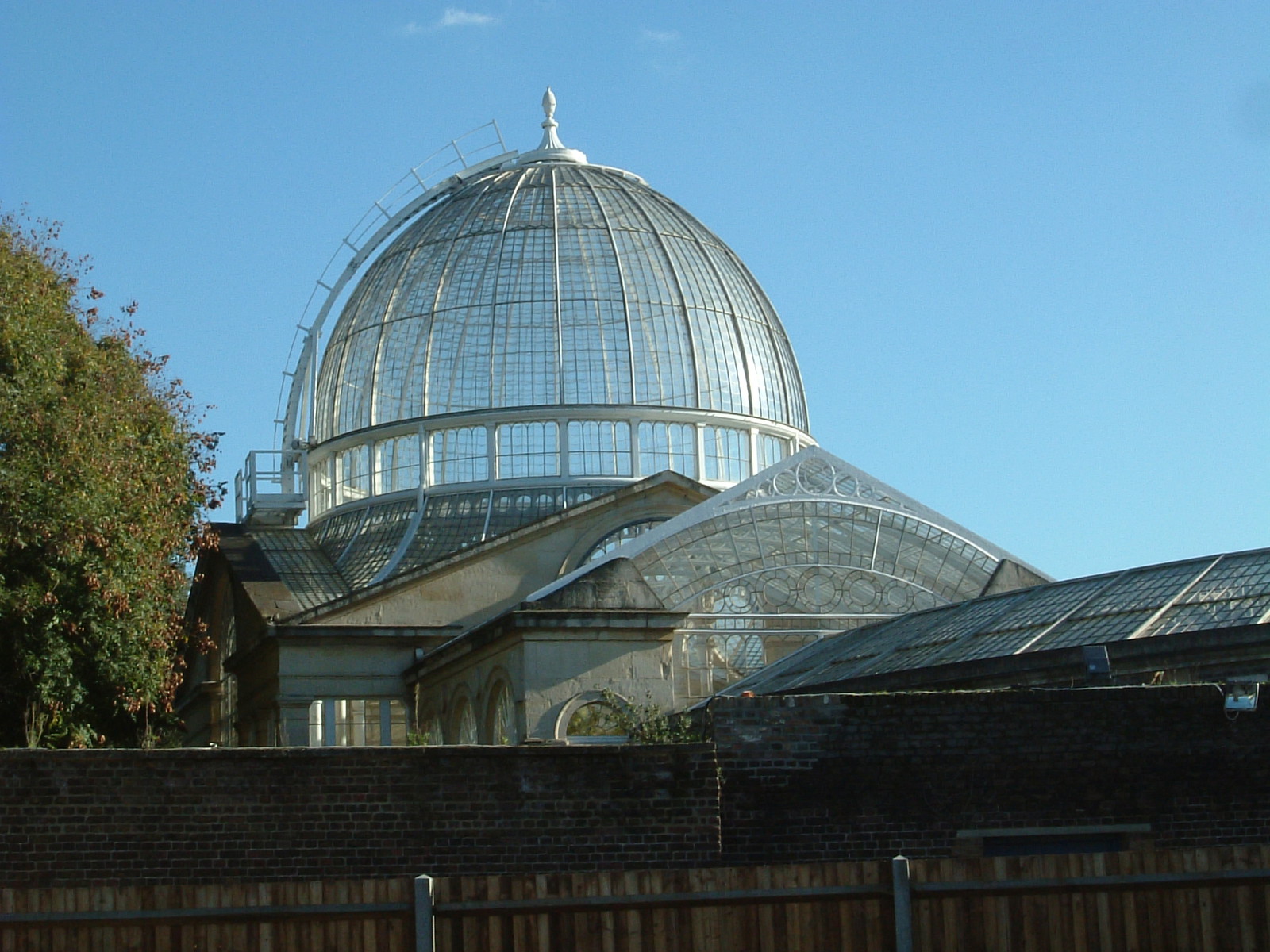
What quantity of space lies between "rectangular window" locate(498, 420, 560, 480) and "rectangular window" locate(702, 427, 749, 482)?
136 inches

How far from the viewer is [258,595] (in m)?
38.8

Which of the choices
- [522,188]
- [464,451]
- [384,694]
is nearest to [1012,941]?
[384,694]

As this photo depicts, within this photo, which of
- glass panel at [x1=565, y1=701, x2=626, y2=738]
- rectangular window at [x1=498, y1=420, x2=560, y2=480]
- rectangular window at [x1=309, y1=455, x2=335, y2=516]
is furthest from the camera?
rectangular window at [x1=309, y1=455, x2=335, y2=516]

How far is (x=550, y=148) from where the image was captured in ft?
163

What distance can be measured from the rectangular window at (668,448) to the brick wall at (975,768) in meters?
25.0

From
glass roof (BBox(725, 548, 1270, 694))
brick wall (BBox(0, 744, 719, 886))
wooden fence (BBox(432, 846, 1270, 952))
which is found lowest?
wooden fence (BBox(432, 846, 1270, 952))

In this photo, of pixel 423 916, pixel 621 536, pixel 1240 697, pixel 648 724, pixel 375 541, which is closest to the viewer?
pixel 423 916

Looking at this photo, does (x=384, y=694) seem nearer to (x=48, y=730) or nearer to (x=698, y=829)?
(x=48, y=730)

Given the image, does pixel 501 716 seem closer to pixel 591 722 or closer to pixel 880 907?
pixel 591 722

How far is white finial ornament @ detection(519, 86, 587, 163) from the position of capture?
4919 cm

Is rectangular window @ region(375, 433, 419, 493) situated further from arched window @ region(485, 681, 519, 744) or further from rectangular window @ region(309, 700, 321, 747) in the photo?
arched window @ region(485, 681, 519, 744)

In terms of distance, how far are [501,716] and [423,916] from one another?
18163 mm

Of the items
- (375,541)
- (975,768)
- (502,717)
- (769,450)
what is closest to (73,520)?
(502,717)

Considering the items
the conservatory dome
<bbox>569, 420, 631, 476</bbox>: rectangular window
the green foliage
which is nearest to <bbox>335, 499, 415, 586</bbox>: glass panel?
the conservatory dome
